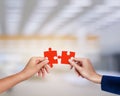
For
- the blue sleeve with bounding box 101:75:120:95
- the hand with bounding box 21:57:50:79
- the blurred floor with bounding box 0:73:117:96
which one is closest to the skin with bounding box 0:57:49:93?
the hand with bounding box 21:57:50:79

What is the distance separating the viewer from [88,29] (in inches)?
51.8

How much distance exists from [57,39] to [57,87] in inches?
9.4

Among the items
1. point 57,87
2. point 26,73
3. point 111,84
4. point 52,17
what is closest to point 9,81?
point 26,73

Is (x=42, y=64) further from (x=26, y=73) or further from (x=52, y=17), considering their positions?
(x=52, y=17)

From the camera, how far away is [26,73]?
0.70 metres

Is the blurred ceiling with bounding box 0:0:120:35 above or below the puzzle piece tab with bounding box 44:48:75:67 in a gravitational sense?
above

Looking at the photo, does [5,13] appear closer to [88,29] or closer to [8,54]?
[8,54]

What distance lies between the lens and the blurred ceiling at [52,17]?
1271 millimetres

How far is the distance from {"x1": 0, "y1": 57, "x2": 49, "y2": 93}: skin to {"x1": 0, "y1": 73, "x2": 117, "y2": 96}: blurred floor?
0.37 metres

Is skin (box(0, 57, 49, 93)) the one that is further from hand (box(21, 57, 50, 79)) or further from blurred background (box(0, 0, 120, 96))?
blurred background (box(0, 0, 120, 96))

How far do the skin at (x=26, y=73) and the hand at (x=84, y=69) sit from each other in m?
0.09

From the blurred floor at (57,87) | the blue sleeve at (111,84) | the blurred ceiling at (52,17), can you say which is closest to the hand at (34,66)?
the blue sleeve at (111,84)

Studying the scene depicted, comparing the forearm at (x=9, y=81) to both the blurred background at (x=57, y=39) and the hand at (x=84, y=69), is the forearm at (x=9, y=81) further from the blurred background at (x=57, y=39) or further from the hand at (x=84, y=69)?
the blurred background at (x=57, y=39)

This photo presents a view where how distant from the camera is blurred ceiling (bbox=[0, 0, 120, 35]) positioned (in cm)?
127
